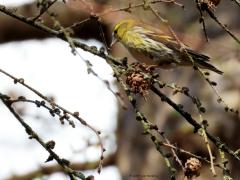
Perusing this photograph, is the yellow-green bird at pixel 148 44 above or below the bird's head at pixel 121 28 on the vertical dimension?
below

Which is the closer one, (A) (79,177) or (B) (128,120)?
(A) (79,177)

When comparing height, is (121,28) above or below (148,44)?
above

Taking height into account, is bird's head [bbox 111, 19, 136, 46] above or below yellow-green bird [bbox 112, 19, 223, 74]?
above

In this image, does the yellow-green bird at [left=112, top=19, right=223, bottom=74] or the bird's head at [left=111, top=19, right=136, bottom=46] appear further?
the bird's head at [left=111, top=19, right=136, bottom=46]

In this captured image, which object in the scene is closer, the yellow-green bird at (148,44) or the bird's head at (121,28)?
the yellow-green bird at (148,44)

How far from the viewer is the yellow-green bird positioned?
115 inches

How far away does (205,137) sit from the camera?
1.64 m

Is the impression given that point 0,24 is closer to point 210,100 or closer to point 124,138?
point 124,138

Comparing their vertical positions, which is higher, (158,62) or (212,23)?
(212,23)

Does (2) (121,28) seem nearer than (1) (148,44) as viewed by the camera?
No

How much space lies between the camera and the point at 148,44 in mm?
3201

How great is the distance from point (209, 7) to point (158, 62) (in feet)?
3.73

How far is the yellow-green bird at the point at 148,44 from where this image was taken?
2.92 m

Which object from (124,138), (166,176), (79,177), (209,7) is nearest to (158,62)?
(209,7)
